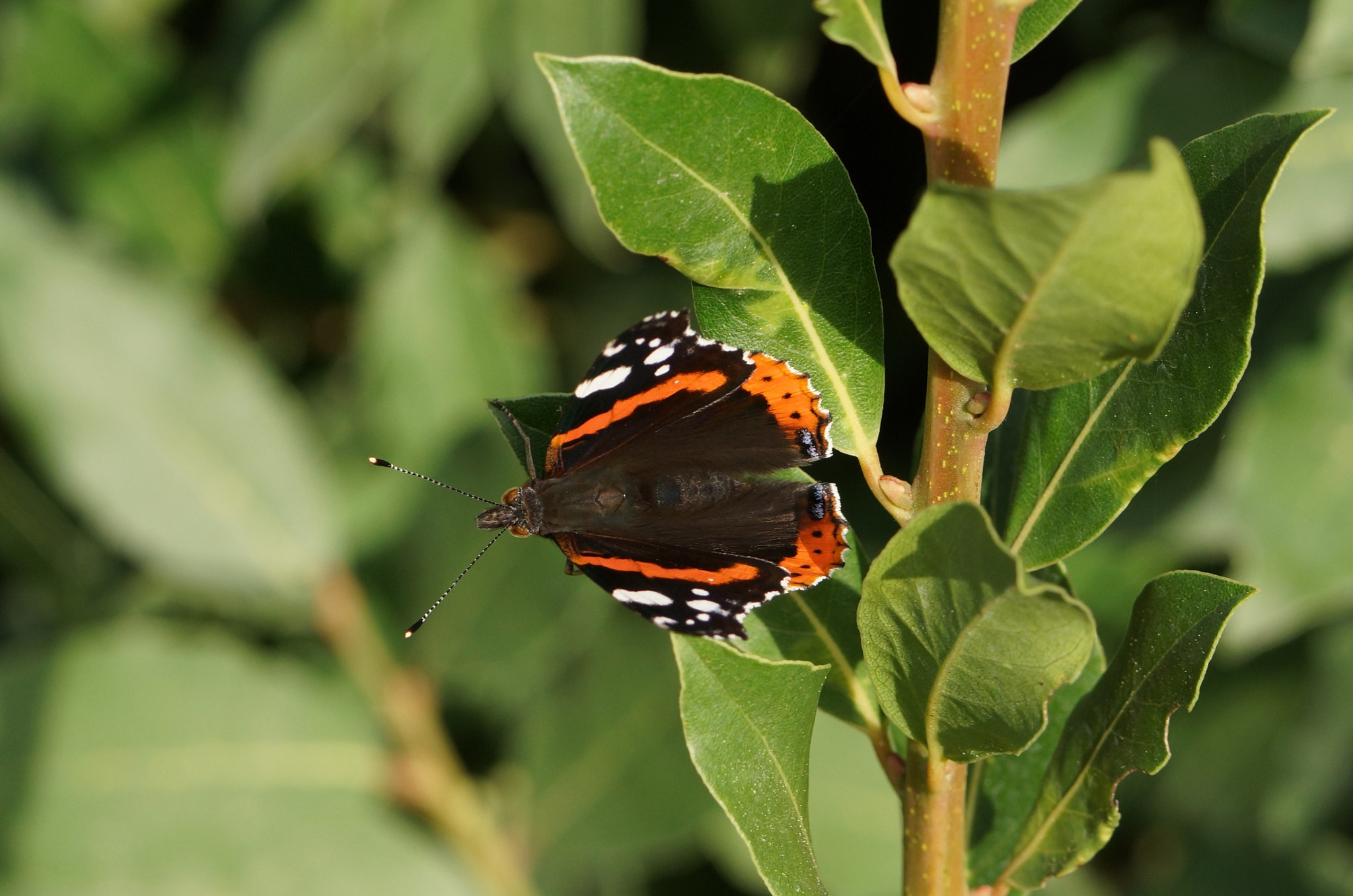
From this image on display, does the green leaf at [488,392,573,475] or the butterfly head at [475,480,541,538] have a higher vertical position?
the green leaf at [488,392,573,475]

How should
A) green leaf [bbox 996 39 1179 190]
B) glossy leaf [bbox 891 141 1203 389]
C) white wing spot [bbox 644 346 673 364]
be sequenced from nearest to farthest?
glossy leaf [bbox 891 141 1203 389]
white wing spot [bbox 644 346 673 364]
green leaf [bbox 996 39 1179 190]

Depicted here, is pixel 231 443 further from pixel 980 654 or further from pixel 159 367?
pixel 980 654

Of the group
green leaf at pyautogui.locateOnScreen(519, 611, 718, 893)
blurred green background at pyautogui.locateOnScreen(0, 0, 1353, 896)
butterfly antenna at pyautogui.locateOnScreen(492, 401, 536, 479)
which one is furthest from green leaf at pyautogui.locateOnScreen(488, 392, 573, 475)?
green leaf at pyautogui.locateOnScreen(519, 611, 718, 893)

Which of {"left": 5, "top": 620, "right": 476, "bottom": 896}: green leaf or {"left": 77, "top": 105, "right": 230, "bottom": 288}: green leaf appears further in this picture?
{"left": 77, "top": 105, "right": 230, "bottom": 288}: green leaf

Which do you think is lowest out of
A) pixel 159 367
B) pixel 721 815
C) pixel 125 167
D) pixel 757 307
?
pixel 721 815

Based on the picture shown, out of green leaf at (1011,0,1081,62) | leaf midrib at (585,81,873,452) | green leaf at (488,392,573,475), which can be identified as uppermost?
green leaf at (1011,0,1081,62)

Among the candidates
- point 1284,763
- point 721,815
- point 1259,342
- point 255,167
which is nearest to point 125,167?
point 255,167

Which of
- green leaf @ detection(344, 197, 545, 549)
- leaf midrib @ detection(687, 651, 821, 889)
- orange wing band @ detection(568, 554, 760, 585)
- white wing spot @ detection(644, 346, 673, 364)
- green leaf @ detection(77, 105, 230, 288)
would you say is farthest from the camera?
green leaf @ detection(77, 105, 230, 288)

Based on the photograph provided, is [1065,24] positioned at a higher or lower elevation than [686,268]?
lower

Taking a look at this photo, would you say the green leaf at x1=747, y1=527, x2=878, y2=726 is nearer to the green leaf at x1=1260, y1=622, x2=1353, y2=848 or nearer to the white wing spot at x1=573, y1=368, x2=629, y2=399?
the white wing spot at x1=573, y1=368, x2=629, y2=399
